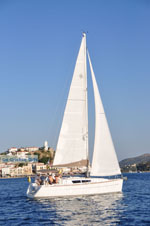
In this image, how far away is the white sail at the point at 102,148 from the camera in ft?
93.1

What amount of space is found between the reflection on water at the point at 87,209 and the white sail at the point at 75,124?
144 inches

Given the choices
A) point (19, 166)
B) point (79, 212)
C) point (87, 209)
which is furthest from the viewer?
point (19, 166)

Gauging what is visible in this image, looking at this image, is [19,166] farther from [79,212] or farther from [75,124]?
[79,212]

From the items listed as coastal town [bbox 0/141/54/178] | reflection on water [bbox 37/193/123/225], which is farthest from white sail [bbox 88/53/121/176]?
coastal town [bbox 0/141/54/178]

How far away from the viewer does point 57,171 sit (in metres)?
30.0

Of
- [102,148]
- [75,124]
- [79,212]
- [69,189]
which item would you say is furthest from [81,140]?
[79,212]

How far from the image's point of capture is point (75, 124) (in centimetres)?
2888

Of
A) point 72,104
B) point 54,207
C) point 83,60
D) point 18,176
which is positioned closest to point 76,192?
point 54,207

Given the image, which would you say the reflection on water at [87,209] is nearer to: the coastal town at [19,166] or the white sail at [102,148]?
the white sail at [102,148]

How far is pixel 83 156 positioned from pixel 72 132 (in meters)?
2.01

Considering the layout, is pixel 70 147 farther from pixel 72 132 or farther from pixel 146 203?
pixel 146 203

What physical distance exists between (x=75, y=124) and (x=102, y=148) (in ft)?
9.02

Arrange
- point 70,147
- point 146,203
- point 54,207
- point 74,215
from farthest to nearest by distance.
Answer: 1. point 70,147
2. point 146,203
3. point 54,207
4. point 74,215

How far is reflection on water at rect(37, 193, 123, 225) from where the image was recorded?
18.4 m
